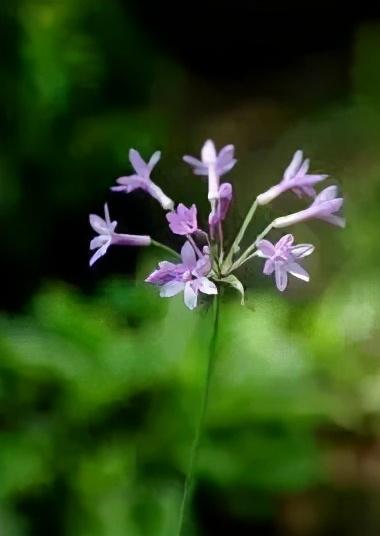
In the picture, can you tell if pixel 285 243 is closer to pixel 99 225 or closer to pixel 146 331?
pixel 99 225

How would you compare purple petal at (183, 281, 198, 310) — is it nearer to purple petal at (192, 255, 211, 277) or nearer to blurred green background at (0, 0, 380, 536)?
purple petal at (192, 255, 211, 277)

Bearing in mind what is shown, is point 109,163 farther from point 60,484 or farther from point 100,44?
point 60,484

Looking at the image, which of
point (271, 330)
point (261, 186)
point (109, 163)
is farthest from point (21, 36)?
point (271, 330)

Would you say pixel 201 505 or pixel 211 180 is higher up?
pixel 211 180

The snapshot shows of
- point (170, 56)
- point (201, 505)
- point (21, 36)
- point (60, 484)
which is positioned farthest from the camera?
point (170, 56)

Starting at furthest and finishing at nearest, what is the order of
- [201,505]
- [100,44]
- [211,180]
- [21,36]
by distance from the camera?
[100,44] → [21,36] → [201,505] → [211,180]

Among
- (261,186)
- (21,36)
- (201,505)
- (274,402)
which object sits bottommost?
(201,505)

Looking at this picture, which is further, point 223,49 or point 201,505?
point 223,49
